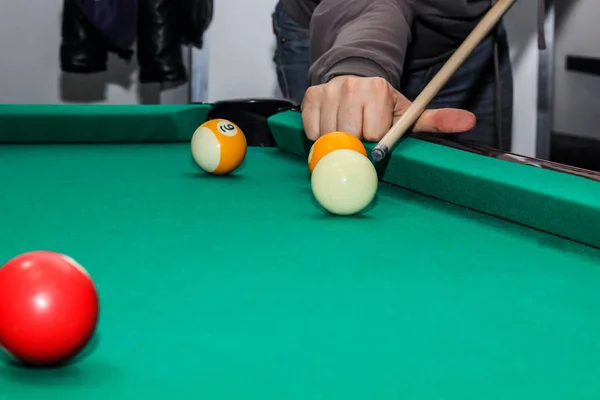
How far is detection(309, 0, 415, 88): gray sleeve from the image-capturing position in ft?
6.69

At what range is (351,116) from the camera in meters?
1.88

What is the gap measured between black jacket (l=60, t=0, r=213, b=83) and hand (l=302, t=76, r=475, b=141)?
1.99m

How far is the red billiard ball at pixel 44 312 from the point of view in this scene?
837 millimetres

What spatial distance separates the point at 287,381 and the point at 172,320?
222 mm

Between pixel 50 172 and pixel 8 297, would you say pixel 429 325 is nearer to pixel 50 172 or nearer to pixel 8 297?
pixel 8 297

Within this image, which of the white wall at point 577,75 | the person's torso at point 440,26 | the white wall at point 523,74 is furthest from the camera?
the white wall at point 523,74

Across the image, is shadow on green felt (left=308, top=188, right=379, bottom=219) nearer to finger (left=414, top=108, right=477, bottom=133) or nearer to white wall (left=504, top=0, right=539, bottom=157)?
finger (left=414, top=108, right=477, bottom=133)

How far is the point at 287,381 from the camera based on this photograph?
2.71ft

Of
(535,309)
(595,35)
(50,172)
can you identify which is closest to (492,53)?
(595,35)

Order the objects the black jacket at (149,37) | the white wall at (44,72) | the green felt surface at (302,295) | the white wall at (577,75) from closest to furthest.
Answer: the green felt surface at (302,295)
the white wall at (577,75)
the black jacket at (149,37)
the white wall at (44,72)

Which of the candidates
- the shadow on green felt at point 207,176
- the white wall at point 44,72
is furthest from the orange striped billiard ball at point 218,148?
the white wall at point 44,72

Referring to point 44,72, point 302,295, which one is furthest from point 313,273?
point 44,72

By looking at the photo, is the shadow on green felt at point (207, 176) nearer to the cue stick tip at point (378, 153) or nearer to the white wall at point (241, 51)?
the cue stick tip at point (378, 153)

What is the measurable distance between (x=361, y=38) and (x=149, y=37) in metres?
1.89
